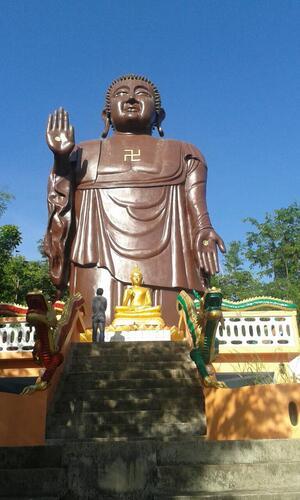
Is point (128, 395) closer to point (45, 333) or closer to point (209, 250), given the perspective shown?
point (45, 333)

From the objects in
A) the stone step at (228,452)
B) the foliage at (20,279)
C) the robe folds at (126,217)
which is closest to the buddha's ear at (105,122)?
the robe folds at (126,217)

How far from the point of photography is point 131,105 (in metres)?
12.2

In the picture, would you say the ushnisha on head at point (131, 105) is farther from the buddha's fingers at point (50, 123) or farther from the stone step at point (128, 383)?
the stone step at point (128, 383)

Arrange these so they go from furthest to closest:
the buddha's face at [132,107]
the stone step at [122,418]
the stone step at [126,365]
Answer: the buddha's face at [132,107] → the stone step at [126,365] → the stone step at [122,418]

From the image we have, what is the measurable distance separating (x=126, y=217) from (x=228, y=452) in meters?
8.05

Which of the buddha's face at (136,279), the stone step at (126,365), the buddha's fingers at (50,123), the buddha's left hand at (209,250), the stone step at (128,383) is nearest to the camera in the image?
the stone step at (128,383)

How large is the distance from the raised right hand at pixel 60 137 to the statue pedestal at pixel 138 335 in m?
3.82

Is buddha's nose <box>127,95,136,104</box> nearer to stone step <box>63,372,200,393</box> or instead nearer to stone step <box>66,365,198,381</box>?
stone step <box>66,365,198,381</box>

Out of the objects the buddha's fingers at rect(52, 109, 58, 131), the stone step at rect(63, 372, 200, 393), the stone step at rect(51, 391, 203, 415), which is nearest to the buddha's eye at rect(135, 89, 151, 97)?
the buddha's fingers at rect(52, 109, 58, 131)

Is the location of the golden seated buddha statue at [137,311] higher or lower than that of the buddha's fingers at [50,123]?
lower

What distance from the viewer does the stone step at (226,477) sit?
3082 millimetres

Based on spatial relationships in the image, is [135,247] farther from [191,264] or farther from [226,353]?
[226,353]

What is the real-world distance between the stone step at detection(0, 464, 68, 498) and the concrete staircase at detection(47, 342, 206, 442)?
1.89m

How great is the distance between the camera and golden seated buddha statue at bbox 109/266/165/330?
9195 mm
